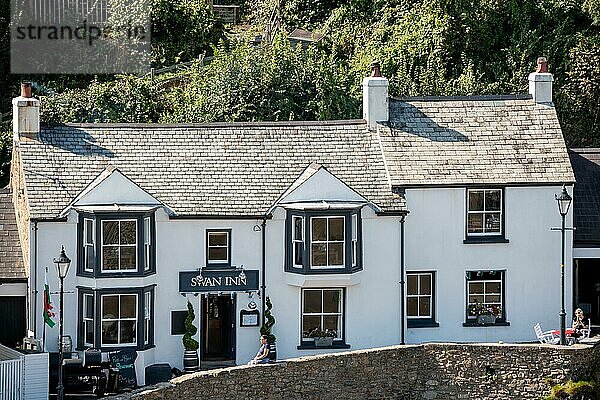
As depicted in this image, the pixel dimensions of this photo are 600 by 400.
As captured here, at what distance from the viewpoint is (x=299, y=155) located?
4041 centimetres

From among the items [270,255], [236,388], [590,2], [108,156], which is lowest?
[236,388]

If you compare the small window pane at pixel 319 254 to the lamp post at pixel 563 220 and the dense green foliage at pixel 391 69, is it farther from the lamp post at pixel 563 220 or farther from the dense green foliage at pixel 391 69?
the dense green foliage at pixel 391 69

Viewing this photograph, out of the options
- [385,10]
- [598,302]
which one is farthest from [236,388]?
[385,10]

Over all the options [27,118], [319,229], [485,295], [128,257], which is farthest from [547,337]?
[27,118]

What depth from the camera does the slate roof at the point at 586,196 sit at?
41312 mm

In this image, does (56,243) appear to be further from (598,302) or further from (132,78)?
(132,78)

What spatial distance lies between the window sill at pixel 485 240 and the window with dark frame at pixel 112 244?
26.7ft

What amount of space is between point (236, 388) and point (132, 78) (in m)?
21.3

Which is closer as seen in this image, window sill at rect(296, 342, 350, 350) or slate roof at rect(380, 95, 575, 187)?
window sill at rect(296, 342, 350, 350)

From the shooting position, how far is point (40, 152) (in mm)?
39156

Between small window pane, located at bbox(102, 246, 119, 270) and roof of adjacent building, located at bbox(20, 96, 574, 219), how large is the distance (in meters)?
1.54

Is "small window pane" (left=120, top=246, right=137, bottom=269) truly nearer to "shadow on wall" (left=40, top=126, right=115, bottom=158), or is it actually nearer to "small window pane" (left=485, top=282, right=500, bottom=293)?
"shadow on wall" (left=40, top=126, right=115, bottom=158)

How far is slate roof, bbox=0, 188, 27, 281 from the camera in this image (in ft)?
126

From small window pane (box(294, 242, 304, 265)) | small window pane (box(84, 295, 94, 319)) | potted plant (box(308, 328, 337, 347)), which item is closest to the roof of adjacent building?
small window pane (box(294, 242, 304, 265))
